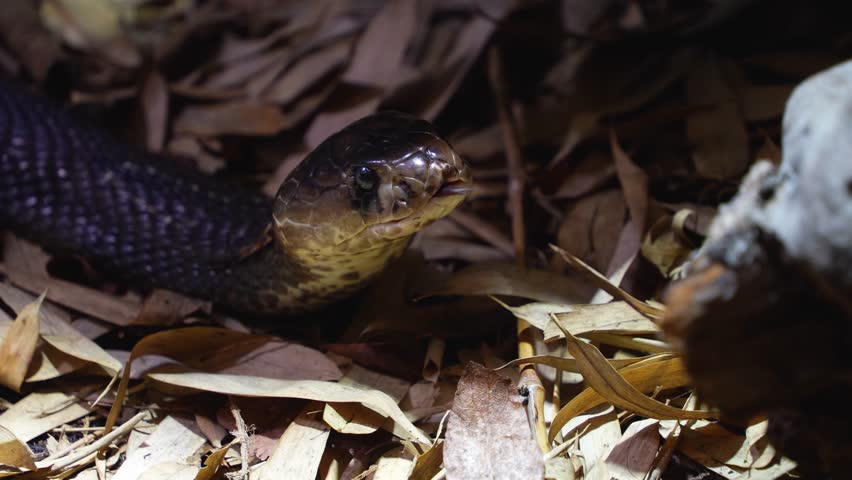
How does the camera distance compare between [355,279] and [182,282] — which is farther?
[182,282]

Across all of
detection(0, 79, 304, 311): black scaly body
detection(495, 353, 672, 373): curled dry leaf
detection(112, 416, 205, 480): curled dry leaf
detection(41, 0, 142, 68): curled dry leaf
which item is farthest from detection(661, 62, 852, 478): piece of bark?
detection(41, 0, 142, 68): curled dry leaf

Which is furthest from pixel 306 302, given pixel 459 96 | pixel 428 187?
pixel 459 96

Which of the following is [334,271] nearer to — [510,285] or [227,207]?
[510,285]

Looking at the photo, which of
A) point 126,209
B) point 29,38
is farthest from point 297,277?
point 29,38

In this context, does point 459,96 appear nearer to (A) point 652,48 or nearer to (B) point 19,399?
(A) point 652,48

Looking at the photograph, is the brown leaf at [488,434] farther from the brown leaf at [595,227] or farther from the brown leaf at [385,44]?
the brown leaf at [385,44]
